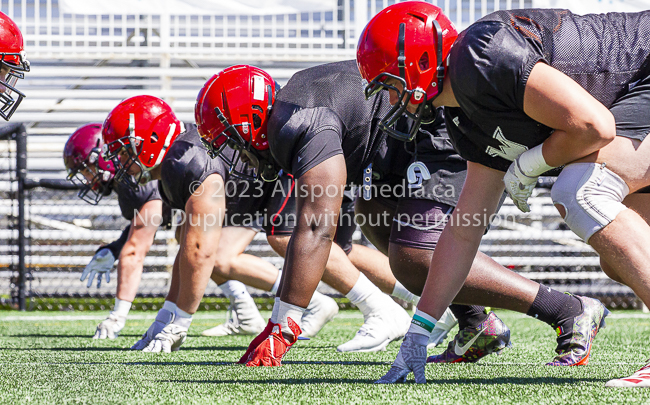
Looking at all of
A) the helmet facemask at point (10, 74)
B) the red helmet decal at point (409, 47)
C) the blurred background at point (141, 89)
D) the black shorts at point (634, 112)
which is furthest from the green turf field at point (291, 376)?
the blurred background at point (141, 89)

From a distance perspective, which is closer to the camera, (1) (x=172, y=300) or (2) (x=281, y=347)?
(2) (x=281, y=347)

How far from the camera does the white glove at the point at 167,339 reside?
12.0 ft

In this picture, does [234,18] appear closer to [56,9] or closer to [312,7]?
[312,7]

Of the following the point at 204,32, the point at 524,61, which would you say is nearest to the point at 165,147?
the point at 524,61

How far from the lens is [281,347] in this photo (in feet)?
9.08

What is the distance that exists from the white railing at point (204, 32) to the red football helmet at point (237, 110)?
6.04 metres

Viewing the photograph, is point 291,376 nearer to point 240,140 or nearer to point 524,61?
A: point 240,140

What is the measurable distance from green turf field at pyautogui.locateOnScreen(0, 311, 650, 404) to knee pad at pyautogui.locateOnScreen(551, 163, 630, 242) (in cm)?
45

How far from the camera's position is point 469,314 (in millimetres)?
3250

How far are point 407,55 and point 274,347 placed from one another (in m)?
1.17

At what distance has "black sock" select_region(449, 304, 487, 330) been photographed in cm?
323

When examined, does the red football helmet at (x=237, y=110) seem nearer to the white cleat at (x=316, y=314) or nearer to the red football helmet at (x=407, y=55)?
the red football helmet at (x=407, y=55)

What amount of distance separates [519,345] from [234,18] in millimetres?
6904

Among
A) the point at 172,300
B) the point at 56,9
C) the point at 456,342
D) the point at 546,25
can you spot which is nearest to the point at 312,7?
the point at 56,9
